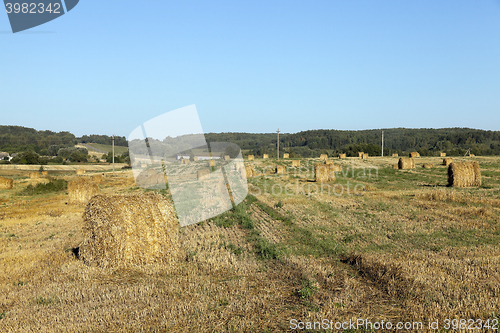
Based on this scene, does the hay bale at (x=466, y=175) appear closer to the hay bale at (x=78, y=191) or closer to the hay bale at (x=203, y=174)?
the hay bale at (x=203, y=174)

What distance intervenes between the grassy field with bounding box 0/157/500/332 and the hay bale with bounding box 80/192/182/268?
447 millimetres

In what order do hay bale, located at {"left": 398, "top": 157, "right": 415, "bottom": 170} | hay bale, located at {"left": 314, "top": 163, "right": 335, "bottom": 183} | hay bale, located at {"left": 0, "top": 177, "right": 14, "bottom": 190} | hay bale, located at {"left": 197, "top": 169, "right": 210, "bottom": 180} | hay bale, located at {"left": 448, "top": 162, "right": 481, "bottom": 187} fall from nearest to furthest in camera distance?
hay bale, located at {"left": 448, "top": 162, "right": 481, "bottom": 187} < hay bale, located at {"left": 314, "top": 163, "right": 335, "bottom": 183} < hay bale, located at {"left": 0, "top": 177, "right": 14, "bottom": 190} < hay bale, located at {"left": 197, "top": 169, "right": 210, "bottom": 180} < hay bale, located at {"left": 398, "top": 157, "right": 415, "bottom": 170}

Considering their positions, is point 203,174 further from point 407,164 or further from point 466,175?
point 407,164

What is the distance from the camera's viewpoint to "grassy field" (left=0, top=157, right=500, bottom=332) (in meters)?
5.58

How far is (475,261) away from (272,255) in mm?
4876

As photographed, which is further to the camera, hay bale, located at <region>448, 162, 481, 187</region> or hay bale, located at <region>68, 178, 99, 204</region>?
hay bale, located at <region>448, 162, 481, 187</region>

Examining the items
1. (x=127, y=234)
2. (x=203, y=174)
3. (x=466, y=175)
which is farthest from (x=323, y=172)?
(x=127, y=234)

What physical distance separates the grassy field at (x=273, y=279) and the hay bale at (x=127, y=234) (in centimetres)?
45

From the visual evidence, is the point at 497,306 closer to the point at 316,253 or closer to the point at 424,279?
the point at 424,279

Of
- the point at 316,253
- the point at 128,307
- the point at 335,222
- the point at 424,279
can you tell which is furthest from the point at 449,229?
the point at 128,307

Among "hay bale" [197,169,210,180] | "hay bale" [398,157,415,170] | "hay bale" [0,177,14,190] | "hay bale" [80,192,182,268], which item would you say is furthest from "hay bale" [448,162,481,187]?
"hay bale" [0,177,14,190]

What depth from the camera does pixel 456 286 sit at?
21.8 feet

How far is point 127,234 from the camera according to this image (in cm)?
912

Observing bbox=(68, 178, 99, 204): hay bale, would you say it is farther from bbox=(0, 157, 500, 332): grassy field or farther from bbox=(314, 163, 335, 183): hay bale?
bbox=(314, 163, 335, 183): hay bale
